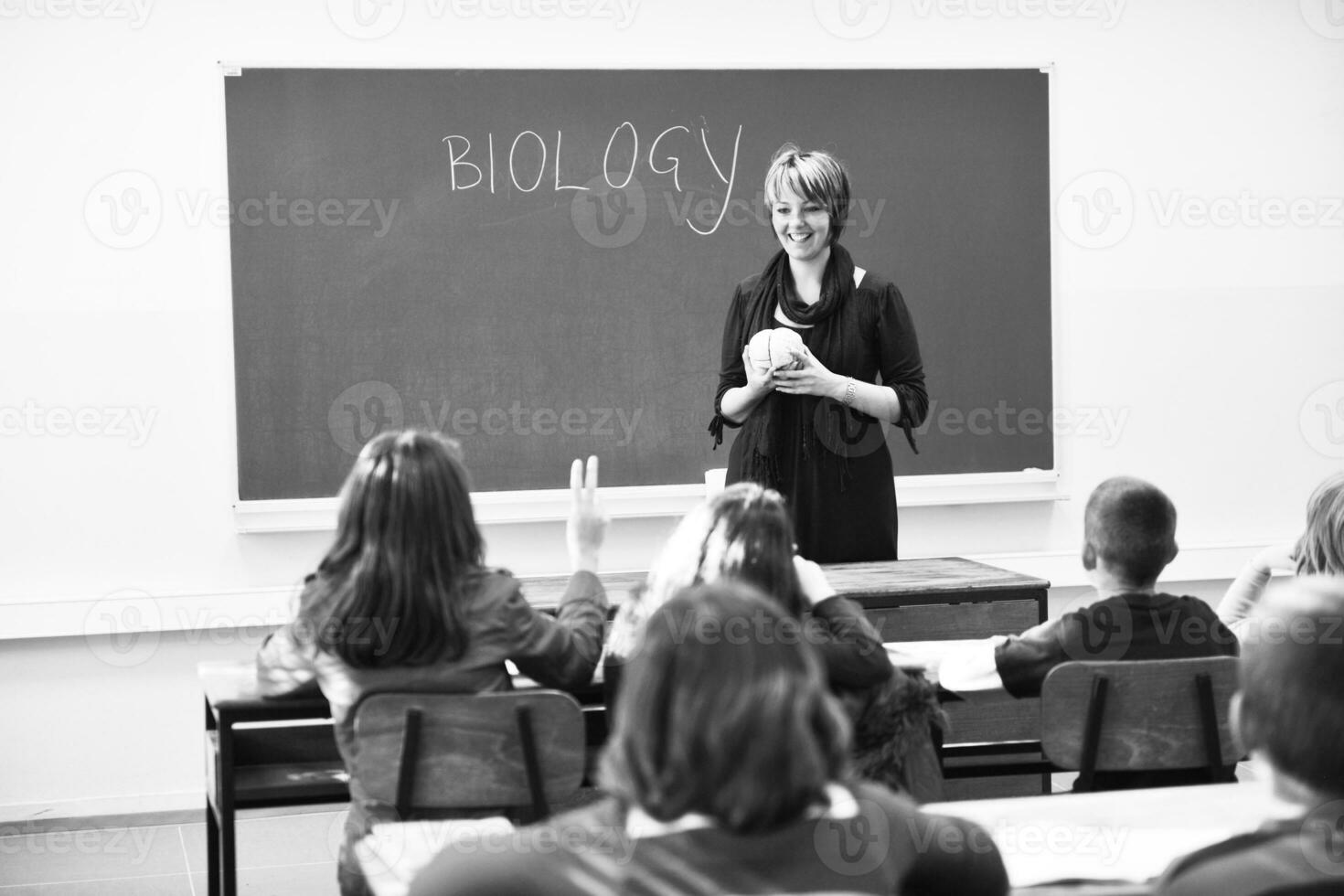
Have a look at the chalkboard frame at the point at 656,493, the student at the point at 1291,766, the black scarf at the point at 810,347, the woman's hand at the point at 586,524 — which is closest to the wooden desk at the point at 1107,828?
the student at the point at 1291,766

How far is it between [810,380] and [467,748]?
1.44m

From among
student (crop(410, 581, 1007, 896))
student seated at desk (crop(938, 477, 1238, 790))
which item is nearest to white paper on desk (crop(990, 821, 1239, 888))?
student (crop(410, 581, 1007, 896))

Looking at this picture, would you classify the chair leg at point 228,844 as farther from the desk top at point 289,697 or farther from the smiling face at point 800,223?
the smiling face at point 800,223

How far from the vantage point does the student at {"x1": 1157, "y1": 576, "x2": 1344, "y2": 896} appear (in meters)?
1.11

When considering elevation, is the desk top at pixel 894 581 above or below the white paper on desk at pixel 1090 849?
above

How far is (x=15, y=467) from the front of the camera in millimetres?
4133

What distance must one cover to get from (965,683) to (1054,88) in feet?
9.64

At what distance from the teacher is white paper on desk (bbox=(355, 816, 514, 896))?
5.02 ft

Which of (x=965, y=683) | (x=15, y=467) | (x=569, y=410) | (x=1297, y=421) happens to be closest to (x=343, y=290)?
(x=569, y=410)

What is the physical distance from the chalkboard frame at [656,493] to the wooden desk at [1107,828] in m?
2.41

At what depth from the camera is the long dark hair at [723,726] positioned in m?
1.07

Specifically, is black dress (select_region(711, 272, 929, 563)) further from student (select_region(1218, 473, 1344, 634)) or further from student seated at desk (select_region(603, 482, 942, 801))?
student seated at desk (select_region(603, 482, 942, 801))

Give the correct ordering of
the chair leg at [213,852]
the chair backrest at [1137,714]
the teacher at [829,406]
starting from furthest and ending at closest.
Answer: the teacher at [829,406] < the chair leg at [213,852] < the chair backrest at [1137,714]

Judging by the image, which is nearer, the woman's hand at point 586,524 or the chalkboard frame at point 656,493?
the woman's hand at point 586,524
